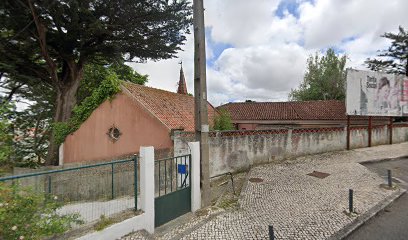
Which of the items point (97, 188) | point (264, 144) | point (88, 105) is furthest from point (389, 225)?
point (88, 105)

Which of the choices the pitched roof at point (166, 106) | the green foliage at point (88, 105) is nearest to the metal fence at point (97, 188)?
the pitched roof at point (166, 106)

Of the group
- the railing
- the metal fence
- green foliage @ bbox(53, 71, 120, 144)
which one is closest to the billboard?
the railing

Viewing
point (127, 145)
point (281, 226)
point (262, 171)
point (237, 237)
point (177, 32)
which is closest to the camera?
point (237, 237)

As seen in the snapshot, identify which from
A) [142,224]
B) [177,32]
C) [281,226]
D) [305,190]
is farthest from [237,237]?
[177,32]

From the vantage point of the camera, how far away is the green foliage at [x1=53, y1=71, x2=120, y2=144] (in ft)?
47.3

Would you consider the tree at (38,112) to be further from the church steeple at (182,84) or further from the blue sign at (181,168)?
the blue sign at (181,168)

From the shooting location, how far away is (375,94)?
16719mm

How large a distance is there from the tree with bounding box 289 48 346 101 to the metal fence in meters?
32.2

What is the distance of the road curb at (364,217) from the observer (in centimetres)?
571

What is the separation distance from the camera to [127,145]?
45.6 feet

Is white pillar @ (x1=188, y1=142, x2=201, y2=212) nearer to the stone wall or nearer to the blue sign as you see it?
the blue sign

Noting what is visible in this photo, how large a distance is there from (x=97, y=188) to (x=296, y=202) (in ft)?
18.6

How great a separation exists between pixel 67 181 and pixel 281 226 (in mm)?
5545

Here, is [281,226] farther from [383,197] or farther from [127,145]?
[127,145]
